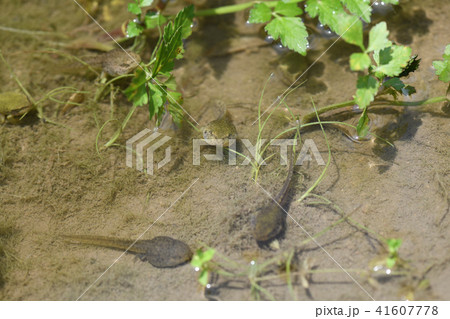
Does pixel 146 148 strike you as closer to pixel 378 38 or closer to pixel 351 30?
pixel 351 30

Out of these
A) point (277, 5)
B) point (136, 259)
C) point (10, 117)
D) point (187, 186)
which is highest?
point (277, 5)

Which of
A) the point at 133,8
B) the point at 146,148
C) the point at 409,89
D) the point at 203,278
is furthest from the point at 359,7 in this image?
the point at 203,278

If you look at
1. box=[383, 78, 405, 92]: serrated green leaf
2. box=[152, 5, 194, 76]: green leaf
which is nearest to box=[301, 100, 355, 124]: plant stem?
box=[383, 78, 405, 92]: serrated green leaf

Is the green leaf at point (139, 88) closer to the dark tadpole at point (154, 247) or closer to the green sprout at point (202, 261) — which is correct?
the dark tadpole at point (154, 247)

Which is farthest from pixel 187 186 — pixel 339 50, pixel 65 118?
pixel 339 50

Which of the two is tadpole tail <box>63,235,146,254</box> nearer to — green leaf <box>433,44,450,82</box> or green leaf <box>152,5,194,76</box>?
green leaf <box>152,5,194,76</box>

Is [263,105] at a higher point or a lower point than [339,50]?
lower

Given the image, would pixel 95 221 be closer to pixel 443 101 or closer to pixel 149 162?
pixel 149 162
